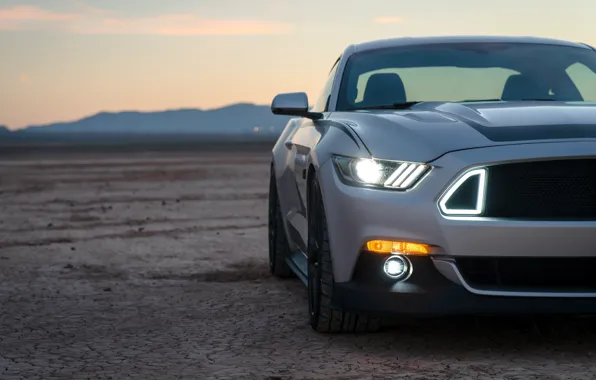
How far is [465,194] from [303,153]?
5.61ft

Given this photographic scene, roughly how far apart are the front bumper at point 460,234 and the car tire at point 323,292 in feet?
1.24

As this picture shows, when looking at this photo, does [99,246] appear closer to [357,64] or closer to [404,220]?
[357,64]

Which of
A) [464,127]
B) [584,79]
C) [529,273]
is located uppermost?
[584,79]

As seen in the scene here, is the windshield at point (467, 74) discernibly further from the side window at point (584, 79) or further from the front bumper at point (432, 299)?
the front bumper at point (432, 299)

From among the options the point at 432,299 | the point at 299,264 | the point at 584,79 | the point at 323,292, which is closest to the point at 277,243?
the point at 299,264

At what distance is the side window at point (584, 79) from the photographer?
7320mm

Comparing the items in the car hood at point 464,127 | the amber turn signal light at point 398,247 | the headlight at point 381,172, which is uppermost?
the car hood at point 464,127

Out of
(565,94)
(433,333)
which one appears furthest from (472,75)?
(433,333)

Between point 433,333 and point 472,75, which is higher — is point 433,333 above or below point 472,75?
below

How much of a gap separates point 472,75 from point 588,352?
2.25 metres

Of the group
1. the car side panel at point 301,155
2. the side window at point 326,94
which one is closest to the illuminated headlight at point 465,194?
the car side panel at point 301,155

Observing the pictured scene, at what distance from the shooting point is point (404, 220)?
541 cm

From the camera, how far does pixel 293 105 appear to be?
702 cm

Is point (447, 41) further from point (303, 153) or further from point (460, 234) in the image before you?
point (460, 234)
